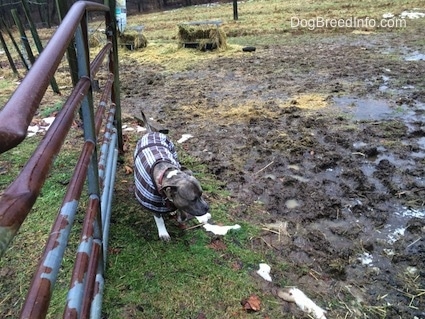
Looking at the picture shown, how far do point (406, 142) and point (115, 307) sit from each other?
3.60 m

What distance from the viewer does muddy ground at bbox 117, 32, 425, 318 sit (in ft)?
8.68

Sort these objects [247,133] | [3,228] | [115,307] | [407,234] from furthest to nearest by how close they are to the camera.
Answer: [247,133] < [407,234] < [115,307] < [3,228]

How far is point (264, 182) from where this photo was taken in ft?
12.4

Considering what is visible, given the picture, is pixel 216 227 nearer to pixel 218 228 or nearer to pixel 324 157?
pixel 218 228

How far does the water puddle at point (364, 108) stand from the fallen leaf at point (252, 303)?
11.4 feet

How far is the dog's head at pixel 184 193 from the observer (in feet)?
8.34

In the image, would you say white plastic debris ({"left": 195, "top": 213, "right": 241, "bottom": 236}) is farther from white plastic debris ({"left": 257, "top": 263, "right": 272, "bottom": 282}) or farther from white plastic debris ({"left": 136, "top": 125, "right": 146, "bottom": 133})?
white plastic debris ({"left": 136, "top": 125, "right": 146, "bottom": 133})

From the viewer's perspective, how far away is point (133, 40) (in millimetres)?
11375

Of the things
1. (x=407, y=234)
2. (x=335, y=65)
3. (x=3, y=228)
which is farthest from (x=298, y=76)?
(x=3, y=228)

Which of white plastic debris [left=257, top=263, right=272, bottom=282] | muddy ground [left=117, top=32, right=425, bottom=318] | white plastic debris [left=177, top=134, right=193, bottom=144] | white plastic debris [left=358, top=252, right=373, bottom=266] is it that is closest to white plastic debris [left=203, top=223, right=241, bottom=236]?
muddy ground [left=117, top=32, right=425, bottom=318]

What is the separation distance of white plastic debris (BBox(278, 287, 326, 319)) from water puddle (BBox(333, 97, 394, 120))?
3287 mm

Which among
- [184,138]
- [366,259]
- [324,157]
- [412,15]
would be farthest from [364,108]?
[412,15]

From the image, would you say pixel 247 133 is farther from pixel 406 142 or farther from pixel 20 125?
pixel 20 125

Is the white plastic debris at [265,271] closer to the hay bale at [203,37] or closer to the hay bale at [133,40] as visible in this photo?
the hay bale at [203,37]
